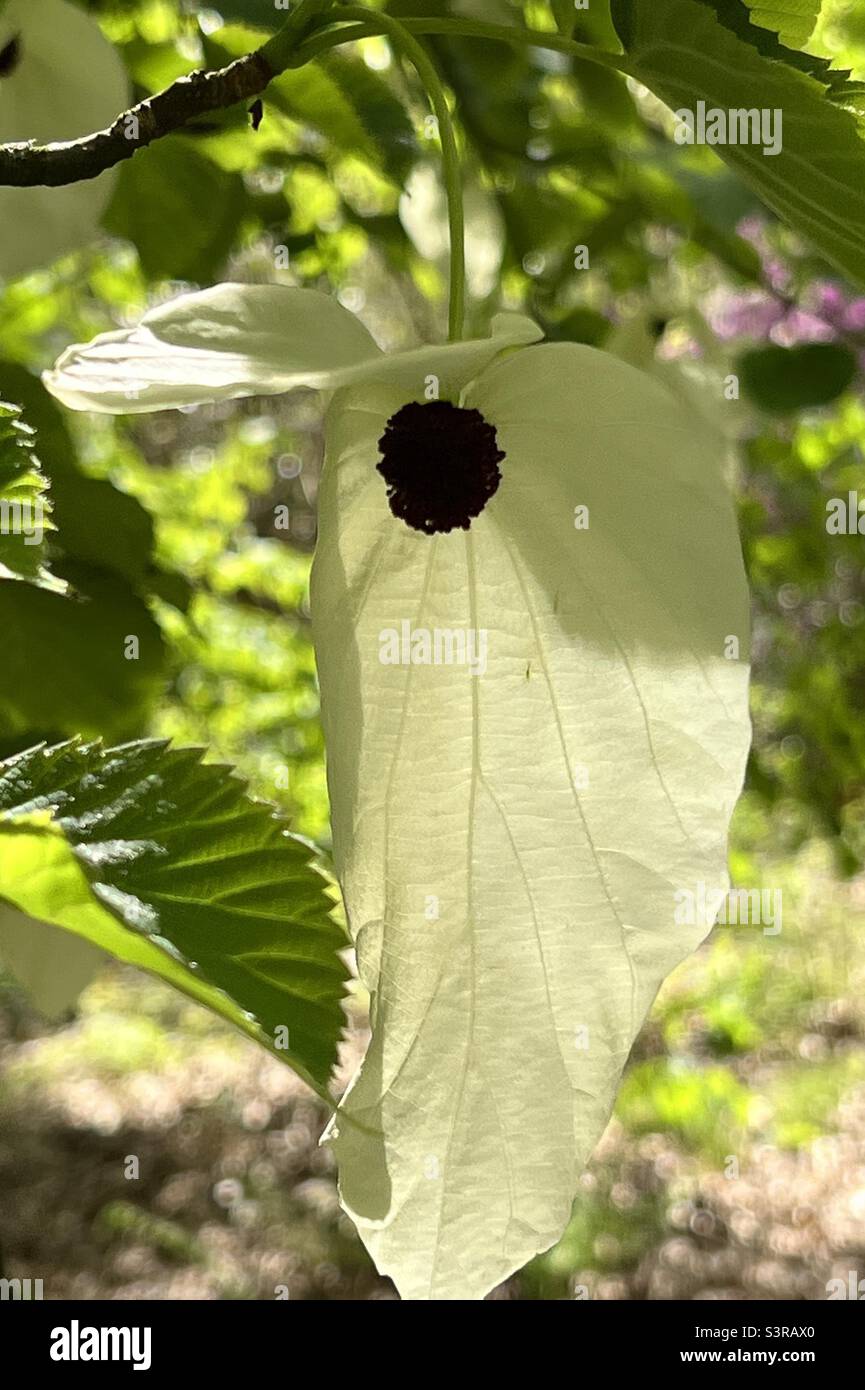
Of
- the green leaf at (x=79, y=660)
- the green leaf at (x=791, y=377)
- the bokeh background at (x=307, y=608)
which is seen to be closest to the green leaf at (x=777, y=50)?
the bokeh background at (x=307, y=608)

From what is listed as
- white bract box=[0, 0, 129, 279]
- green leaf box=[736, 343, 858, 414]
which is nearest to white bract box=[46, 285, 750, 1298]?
white bract box=[0, 0, 129, 279]

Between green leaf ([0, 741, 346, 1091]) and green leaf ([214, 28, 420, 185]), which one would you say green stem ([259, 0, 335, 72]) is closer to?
green leaf ([0, 741, 346, 1091])

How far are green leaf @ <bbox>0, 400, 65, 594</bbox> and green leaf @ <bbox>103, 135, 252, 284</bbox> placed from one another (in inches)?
13.5

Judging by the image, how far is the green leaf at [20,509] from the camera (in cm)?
21

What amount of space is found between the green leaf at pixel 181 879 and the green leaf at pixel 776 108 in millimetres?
155

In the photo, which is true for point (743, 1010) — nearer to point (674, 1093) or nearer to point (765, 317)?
point (674, 1093)

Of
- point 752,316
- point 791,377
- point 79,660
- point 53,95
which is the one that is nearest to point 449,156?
point 53,95

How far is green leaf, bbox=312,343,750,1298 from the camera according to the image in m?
0.23

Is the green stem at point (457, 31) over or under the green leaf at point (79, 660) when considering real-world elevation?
over

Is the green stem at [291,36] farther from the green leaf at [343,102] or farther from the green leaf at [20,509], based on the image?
the green leaf at [343,102]

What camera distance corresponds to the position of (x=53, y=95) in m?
0.34

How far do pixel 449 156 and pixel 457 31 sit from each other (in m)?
0.03
